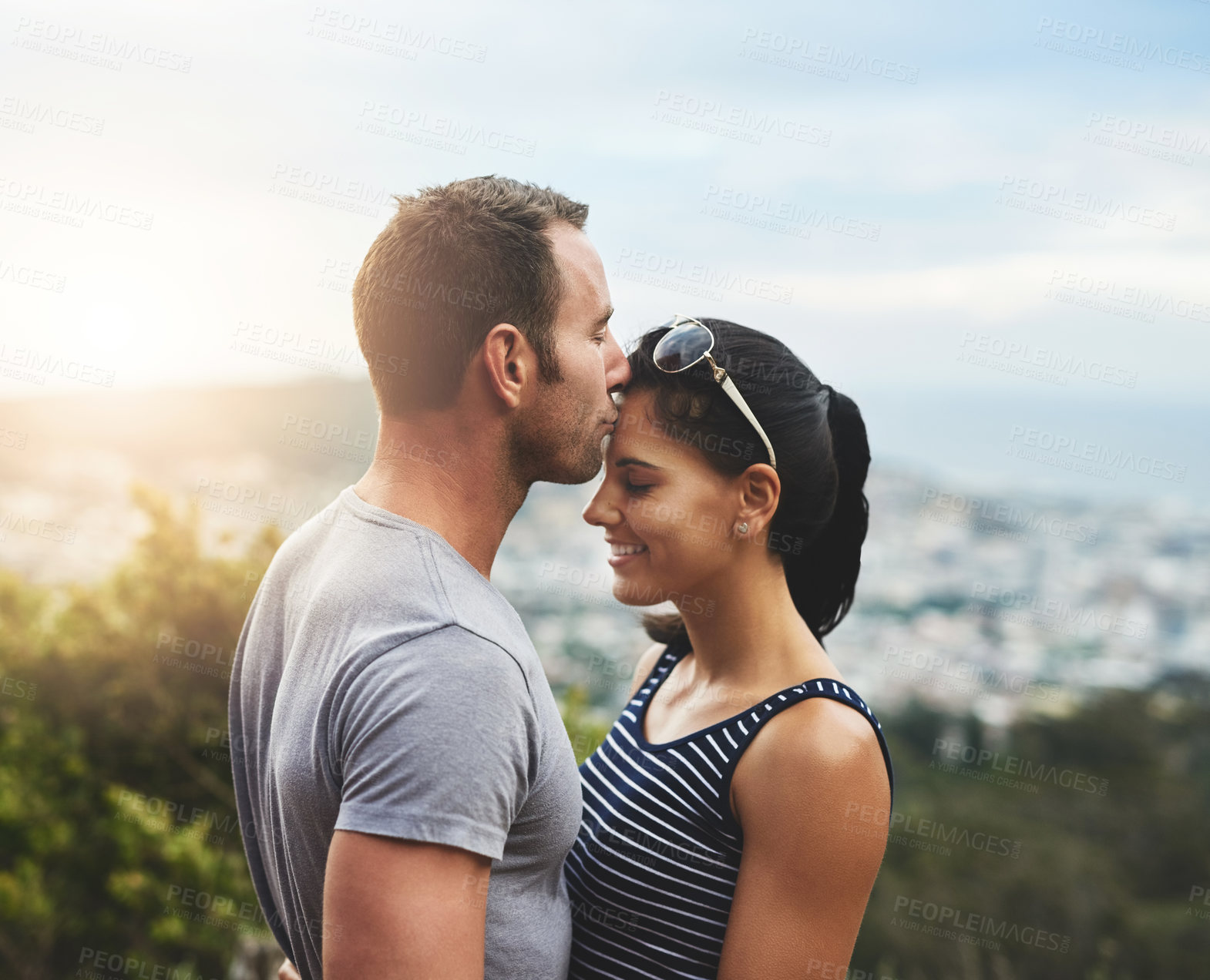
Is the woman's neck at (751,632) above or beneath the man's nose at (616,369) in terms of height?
beneath

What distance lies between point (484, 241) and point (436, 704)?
0.89 metres

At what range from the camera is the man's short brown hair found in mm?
1752

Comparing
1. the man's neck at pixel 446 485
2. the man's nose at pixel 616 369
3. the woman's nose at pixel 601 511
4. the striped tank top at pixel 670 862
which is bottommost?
the striped tank top at pixel 670 862

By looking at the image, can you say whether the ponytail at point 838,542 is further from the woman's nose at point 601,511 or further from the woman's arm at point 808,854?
the woman's arm at point 808,854

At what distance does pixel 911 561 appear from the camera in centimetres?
782

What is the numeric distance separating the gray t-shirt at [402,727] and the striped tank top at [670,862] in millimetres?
112

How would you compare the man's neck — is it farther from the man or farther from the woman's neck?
the woman's neck

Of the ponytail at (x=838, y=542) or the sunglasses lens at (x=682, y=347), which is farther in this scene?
the ponytail at (x=838, y=542)

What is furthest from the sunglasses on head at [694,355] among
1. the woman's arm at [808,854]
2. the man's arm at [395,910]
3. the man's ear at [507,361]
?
the man's arm at [395,910]

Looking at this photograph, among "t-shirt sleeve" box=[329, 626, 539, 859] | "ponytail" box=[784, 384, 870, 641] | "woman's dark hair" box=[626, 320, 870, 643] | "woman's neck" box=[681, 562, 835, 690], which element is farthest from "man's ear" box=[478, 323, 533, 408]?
"ponytail" box=[784, 384, 870, 641]

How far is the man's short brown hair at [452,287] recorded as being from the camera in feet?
5.75

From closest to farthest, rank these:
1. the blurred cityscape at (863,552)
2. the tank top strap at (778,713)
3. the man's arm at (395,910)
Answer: the man's arm at (395,910) → the tank top strap at (778,713) → the blurred cityscape at (863,552)

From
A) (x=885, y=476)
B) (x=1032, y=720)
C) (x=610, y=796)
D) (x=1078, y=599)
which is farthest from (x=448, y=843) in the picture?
(x=1032, y=720)

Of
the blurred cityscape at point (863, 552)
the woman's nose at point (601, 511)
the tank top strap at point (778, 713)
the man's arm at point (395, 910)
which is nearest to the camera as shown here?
the man's arm at point (395, 910)
